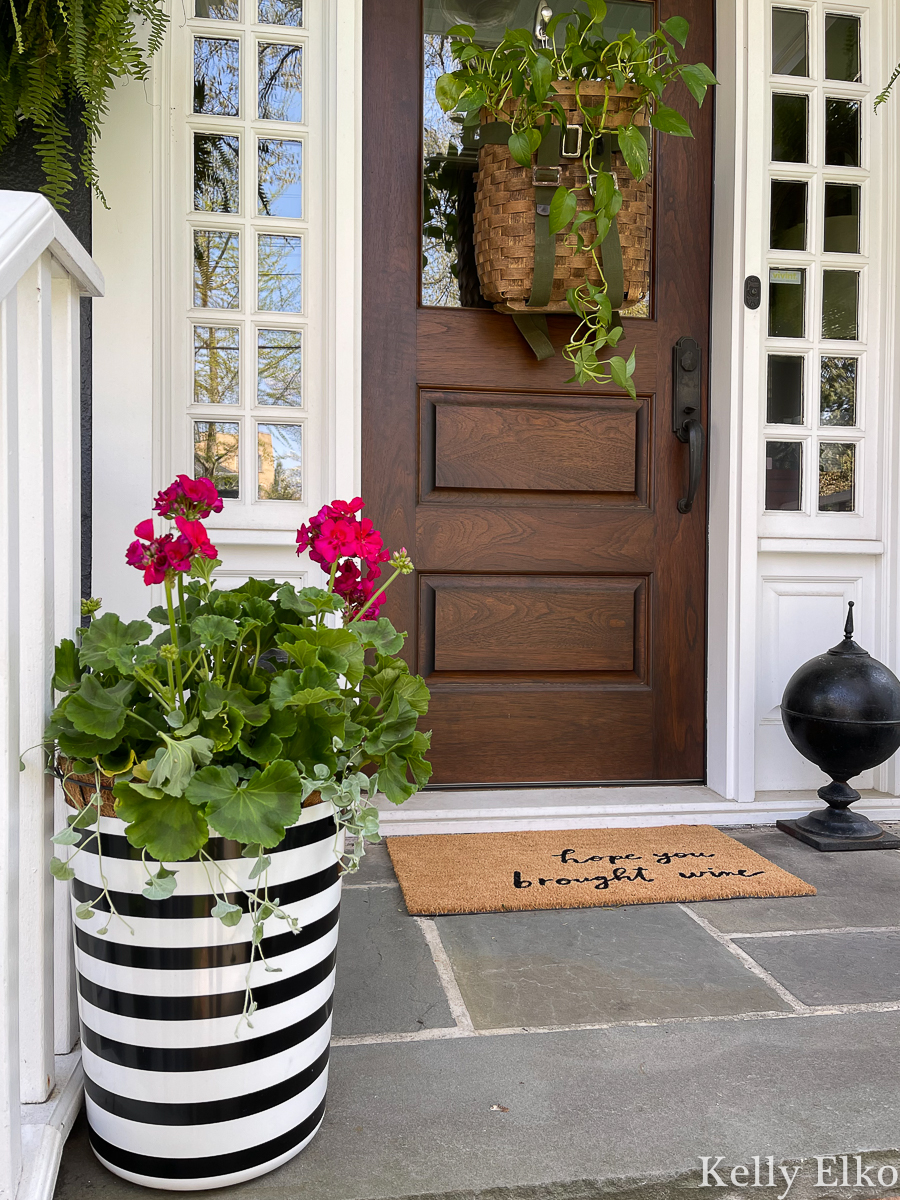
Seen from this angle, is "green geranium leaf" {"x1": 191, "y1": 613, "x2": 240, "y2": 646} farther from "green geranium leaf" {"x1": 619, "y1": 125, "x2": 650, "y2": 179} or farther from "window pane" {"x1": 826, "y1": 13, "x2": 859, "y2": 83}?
"window pane" {"x1": 826, "y1": 13, "x2": 859, "y2": 83}

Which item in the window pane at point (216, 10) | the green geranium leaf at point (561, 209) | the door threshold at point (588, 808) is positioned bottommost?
the door threshold at point (588, 808)

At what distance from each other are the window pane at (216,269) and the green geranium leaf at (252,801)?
4.92ft

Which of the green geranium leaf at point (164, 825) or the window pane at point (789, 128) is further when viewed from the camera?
the window pane at point (789, 128)

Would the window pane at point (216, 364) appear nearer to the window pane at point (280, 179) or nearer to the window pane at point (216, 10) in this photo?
the window pane at point (280, 179)

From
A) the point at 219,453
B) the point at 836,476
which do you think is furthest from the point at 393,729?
the point at 836,476

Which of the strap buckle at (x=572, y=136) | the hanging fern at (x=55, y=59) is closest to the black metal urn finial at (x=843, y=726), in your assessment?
the strap buckle at (x=572, y=136)

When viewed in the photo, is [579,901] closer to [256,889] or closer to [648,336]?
[256,889]

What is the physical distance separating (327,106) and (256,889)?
1.82 m

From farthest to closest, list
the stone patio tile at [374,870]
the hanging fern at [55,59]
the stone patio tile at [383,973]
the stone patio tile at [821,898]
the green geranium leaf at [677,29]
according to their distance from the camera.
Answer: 1. the green geranium leaf at [677,29]
2. the stone patio tile at [374,870]
3. the stone patio tile at [821,898]
4. the hanging fern at [55,59]
5. the stone patio tile at [383,973]

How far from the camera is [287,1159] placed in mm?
966

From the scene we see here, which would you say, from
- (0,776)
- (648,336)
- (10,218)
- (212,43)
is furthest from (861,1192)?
(212,43)

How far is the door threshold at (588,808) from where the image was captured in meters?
2.11

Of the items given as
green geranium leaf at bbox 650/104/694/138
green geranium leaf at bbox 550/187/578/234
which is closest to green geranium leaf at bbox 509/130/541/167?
green geranium leaf at bbox 550/187/578/234

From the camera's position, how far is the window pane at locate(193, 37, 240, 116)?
205 centimetres
